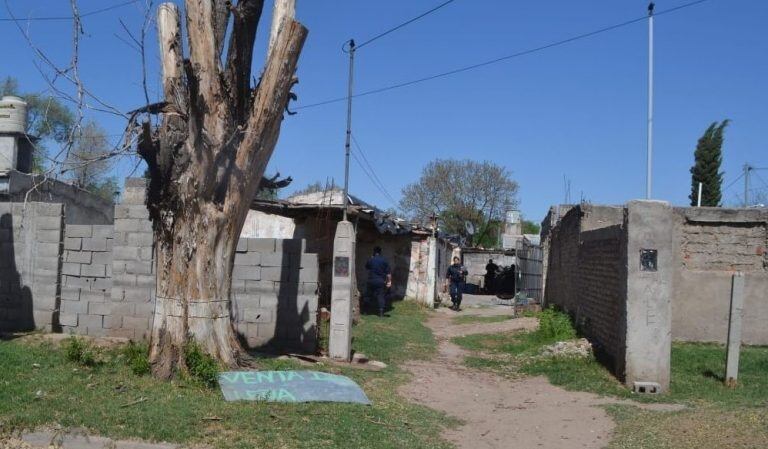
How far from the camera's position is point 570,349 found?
1137 cm

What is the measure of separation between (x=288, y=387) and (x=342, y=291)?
9.13 feet

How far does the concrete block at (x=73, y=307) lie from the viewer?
10977 millimetres

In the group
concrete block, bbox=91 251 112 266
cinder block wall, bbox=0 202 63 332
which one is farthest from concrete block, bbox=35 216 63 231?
concrete block, bbox=91 251 112 266

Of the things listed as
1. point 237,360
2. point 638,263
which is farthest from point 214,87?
point 638,263

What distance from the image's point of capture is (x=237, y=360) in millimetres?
8328

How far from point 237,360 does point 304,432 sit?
7.53 ft

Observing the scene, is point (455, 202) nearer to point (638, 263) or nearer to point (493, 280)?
point (493, 280)

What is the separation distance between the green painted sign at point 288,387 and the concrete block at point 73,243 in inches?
184

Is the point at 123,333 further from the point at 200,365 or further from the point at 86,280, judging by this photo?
→ the point at 200,365

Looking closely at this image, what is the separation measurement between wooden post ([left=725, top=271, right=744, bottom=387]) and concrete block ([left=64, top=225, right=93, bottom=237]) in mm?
9538

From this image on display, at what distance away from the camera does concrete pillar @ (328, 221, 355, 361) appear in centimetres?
1023

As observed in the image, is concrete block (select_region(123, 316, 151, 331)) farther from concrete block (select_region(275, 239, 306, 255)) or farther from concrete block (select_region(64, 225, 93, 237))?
concrete block (select_region(275, 239, 306, 255))

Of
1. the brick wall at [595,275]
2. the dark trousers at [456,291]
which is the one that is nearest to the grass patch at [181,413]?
the brick wall at [595,275]

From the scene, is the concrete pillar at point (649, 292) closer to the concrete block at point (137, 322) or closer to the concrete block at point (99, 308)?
the concrete block at point (137, 322)
